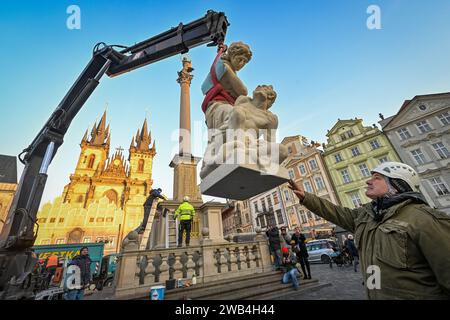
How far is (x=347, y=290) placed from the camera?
4.75 metres

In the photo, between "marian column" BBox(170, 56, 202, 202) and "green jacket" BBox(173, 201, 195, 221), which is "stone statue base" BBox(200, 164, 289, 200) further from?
"marian column" BBox(170, 56, 202, 202)

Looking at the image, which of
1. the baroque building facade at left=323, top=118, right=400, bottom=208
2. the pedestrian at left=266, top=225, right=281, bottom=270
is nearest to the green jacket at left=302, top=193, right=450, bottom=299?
the pedestrian at left=266, top=225, right=281, bottom=270

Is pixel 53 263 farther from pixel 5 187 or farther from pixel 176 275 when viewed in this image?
pixel 5 187

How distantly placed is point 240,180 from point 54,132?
310 inches

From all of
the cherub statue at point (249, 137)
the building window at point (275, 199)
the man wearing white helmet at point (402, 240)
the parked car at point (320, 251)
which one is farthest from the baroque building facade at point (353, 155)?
the cherub statue at point (249, 137)

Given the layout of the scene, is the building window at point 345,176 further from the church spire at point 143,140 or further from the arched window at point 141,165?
the church spire at point 143,140

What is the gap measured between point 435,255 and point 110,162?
187 feet

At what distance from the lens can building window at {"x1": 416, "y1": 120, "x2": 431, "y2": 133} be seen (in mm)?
18084

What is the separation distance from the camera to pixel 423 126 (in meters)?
18.4

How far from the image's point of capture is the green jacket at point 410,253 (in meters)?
0.93

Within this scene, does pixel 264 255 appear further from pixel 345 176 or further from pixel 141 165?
pixel 141 165

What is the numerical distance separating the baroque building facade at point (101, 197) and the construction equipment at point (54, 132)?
25324 mm

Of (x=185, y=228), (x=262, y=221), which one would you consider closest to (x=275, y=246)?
(x=185, y=228)

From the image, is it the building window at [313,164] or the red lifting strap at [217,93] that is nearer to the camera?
the red lifting strap at [217,93]
